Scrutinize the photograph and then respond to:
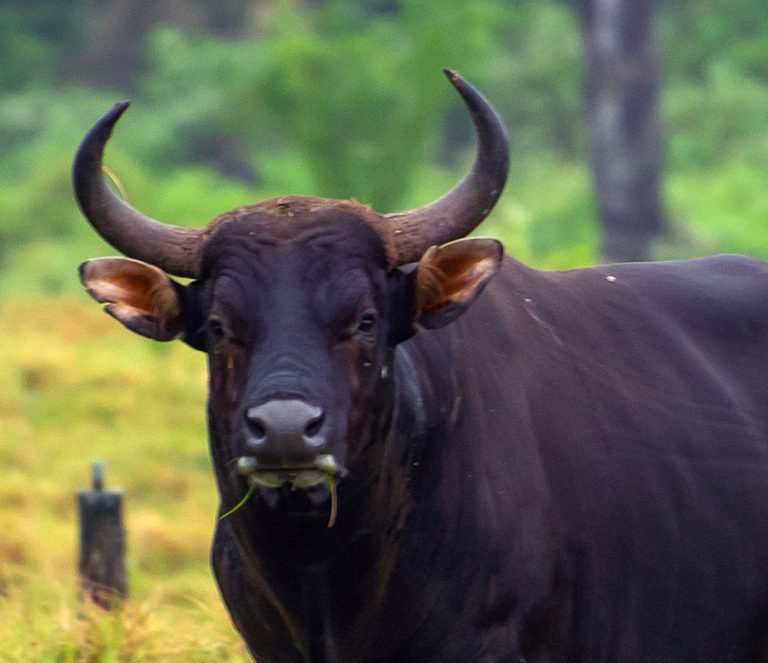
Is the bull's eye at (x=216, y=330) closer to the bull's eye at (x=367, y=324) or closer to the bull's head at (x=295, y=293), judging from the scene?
the bull's head at (x=295, y=293)

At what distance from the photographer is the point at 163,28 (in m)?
27.4

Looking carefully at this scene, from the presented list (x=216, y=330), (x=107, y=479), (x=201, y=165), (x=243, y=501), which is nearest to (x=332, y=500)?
(x=243, y=501)

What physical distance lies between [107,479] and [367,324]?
7.92 metres

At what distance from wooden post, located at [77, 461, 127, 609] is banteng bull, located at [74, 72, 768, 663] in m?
2.32

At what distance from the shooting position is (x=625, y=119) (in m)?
18.6

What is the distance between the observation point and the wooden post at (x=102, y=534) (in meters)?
7.05

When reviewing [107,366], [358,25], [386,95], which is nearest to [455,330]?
[107,366]

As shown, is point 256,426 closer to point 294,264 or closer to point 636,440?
point 294,264

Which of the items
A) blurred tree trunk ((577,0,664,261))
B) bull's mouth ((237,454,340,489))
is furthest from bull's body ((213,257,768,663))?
blurred tree trunk ((577,0,664,261))

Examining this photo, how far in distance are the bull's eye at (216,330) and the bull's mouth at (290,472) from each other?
1.14 feet

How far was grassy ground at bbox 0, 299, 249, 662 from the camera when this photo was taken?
240 inches

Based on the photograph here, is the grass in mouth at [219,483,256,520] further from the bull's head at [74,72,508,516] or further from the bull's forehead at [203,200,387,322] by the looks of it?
the bull's forehead at [203,200,387,322]

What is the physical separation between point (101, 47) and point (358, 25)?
5983mm

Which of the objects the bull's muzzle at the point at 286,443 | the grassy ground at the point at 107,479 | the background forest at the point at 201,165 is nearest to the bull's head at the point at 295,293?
the bull's muzzle at the point at 286,443
